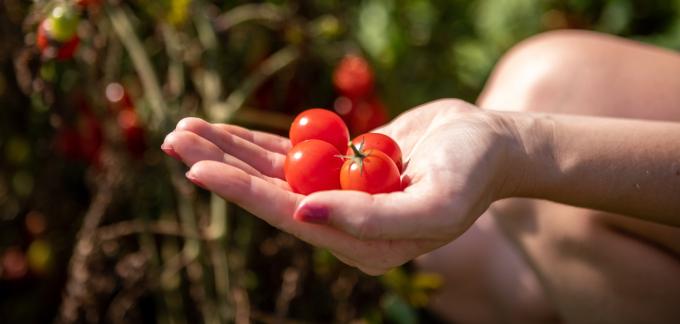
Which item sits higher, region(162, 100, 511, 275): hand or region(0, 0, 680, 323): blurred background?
region(162, 100, 511, 275): hand

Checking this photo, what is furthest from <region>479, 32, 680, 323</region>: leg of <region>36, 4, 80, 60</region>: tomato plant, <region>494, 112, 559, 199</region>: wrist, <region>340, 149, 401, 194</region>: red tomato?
<region>36, 4, 80, 60</region>: tomato plant

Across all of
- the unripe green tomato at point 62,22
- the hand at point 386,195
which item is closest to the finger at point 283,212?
the hand at point 386,195

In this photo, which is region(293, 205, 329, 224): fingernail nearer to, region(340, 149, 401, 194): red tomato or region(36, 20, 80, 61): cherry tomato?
region(340, 149, 401, 194): red tomato

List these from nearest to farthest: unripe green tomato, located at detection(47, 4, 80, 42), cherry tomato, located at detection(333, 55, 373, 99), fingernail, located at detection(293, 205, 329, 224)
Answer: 1. fingernail, located at detection(293, 205, 329, 224)
2. unripe green tomato, located at detection(47, 4, 80, 42)
3. cherry tomato, located at detection(333, 55, 373, 99)

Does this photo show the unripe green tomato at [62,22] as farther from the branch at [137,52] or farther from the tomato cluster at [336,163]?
the tomato cluster at [336,163]

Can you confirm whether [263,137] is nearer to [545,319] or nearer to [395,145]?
[395,145]

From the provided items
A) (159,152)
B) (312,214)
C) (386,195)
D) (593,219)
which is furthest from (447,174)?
(159,152)
